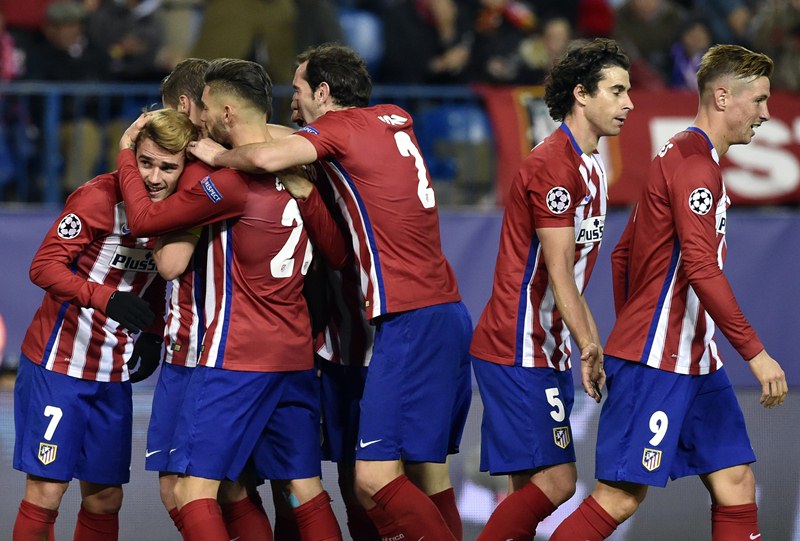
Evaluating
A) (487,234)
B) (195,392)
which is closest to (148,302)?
(195,392)

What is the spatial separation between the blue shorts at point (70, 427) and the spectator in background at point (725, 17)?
23.7 ft

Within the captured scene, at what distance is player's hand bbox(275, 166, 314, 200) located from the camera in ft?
16.4

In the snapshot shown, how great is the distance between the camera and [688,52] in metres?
10.6

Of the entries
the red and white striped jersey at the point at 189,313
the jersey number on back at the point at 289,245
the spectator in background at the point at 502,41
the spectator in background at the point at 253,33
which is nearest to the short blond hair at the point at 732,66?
the jersey number on back at the point at 289,245

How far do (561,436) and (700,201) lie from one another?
3.72 feet

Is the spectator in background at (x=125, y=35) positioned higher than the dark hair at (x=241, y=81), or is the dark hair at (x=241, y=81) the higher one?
the spectator in background at (x=125, y=35)

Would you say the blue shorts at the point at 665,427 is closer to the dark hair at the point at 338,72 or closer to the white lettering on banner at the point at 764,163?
the dark hair at the point at 338,72

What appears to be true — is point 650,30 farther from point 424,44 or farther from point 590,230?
point 590,230

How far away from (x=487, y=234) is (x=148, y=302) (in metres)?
3.77

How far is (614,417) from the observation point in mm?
4938

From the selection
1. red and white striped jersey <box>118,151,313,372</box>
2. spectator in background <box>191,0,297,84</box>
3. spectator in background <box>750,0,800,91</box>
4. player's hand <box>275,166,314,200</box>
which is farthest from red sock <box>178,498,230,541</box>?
spectator in background <box>750,0,800,91</box>

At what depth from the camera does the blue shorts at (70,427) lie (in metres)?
5.21

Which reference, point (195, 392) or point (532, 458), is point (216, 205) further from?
point (532, 458)

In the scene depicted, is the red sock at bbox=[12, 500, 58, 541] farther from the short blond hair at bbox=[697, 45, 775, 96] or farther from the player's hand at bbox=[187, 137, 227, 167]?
the short blond hair at bbox=[697, 45, 775, 96]
